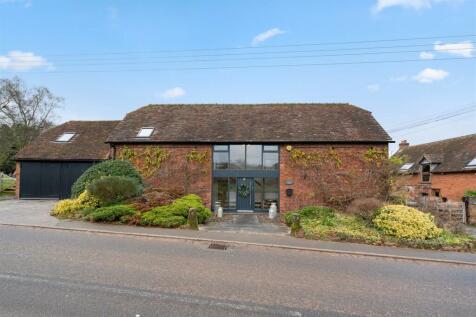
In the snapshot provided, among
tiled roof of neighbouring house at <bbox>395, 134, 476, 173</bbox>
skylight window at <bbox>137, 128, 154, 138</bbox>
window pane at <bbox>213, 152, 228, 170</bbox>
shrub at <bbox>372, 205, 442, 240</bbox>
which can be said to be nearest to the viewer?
shrub at <bbox>372, 205, 442, 240</bbox>

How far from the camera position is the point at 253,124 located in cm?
1748

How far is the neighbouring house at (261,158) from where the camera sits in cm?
1573

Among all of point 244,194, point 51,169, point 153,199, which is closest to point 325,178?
point 244,194

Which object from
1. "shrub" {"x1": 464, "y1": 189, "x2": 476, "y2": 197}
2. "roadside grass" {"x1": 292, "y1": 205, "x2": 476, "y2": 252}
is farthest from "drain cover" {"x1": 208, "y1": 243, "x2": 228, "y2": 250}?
"shrub" {"x1": 464, "y1": 189, "x2": 476, "y2": 197}

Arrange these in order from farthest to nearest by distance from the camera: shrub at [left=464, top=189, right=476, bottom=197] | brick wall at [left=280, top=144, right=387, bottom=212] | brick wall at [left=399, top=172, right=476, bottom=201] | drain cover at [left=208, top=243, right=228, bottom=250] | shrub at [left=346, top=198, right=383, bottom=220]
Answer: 1. brick wall at [left=399, top=172, right=476, bottom=201]
2. shrub at [left=464, top=189, right=476, bottom=197]
3. brick wall at [left=280, top=144, right=387, bottom=212]
4. shrub at [left=346, top=198, right=383, bottom=220]
5. drain cover at [left=208, top=243, right=228, bottom=250]

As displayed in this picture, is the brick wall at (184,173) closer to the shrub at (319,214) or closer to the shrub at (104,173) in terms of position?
the shrub at (104,173)

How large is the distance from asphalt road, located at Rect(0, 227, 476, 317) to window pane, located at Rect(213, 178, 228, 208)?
860 cm

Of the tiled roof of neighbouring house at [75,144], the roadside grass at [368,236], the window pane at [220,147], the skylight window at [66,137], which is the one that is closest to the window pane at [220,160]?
the window pane at [220,147]

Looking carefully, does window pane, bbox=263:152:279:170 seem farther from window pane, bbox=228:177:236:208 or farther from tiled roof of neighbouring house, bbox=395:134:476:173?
tiled roof of neighbouring house, bbox=395:134:476:173

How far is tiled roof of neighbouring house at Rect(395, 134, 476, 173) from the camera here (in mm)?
20034

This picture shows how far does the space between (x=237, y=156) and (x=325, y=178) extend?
5.20 m

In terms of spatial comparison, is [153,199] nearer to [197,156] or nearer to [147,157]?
[197,156]

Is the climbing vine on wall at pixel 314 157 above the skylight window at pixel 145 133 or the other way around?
the other way around

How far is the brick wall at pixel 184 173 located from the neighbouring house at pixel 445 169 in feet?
40.0
